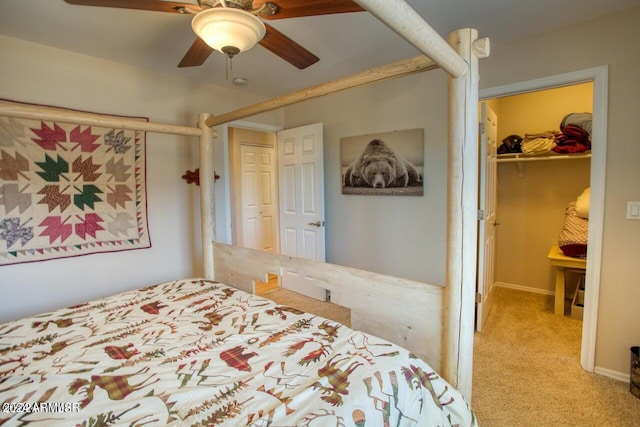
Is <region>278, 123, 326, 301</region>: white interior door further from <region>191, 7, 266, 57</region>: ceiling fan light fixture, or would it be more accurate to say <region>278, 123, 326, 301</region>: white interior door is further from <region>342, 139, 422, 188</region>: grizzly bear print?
<region>191, 7, 266, 57</region>: ceiling fan light fixture

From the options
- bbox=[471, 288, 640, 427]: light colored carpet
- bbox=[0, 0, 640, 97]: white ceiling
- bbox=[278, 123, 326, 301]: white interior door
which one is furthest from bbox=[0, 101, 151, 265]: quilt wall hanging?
bbox=[471, 288, 640, 427]: light colored carpet

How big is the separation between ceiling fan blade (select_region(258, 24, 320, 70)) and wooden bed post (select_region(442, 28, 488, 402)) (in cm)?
84

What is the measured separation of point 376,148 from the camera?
293 cm

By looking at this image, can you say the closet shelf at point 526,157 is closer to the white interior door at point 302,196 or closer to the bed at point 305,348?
the white interior door at point 302,196

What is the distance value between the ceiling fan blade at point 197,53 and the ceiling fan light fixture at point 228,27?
12.2 inches

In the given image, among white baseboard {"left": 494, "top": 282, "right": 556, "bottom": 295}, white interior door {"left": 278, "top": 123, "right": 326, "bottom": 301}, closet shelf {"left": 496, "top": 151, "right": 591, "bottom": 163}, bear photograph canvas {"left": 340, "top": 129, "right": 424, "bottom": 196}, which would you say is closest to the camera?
bear photograph canvas {"left": 340, "top": 129, "right": 424, "bottom": 196}

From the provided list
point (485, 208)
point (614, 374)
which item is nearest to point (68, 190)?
point (485, 208)

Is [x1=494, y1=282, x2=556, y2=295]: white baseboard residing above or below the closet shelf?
below

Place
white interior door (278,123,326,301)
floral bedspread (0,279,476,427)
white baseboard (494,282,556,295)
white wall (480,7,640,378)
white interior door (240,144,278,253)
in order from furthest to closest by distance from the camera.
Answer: white interior door (240,144,278,253) < white baseboard (494,282,556,295) < white interior door (278,123,326,301) < white wall (480,7,640,378) < floral bedspread (0,279,476,427)

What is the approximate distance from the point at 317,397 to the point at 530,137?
3415 mm

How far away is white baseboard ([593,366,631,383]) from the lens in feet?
6.36

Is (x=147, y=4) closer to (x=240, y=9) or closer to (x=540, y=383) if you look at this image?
(x=240, y=9)

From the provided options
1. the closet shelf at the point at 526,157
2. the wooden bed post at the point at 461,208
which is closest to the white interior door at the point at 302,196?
the closet shelf at the point at 526,157

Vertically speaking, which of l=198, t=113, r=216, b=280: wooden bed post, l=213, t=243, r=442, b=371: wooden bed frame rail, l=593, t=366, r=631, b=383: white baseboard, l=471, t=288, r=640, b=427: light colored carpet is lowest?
l=471, t=288, r=640, b=427: light colored carpet
